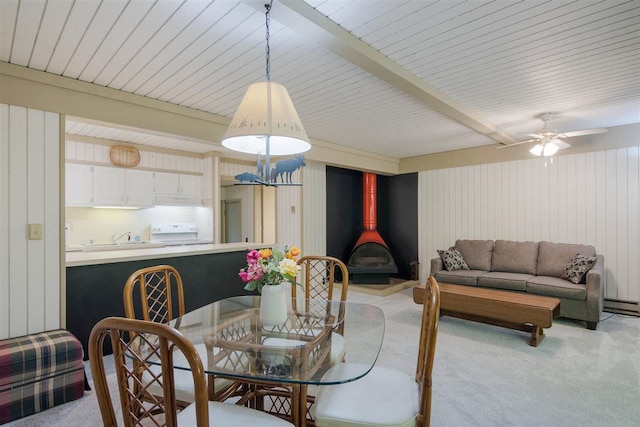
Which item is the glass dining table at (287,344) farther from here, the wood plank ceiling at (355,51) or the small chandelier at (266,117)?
the wood plank ceiling at (355,51)

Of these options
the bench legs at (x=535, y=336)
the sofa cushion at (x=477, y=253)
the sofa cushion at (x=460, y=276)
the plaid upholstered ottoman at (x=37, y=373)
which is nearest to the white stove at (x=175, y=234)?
the plaid upholstered ottoman at (x=37, y=373)

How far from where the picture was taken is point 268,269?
174 centimetres

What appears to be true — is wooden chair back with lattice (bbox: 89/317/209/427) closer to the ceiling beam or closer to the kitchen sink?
the ceiling beam

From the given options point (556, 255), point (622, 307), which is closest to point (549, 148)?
point (556, 255)

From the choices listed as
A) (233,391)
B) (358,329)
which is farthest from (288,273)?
(233,391)

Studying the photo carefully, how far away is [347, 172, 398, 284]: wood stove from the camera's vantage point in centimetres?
571

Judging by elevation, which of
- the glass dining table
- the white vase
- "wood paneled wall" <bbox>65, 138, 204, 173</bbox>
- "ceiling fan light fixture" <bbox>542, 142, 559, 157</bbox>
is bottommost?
the glass dining table

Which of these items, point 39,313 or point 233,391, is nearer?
point 233,391

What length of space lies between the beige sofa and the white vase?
11.5 feet

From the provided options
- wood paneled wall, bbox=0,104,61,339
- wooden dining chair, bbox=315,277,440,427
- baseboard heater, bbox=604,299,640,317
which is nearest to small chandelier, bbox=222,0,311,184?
wooden dining chair, bbox=315,277,440,427

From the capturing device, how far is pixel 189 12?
179 centimetres

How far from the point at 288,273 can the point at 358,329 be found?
538mm

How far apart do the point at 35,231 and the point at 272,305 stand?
2004 mm

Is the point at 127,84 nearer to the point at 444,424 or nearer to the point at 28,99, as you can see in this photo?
the point at 28,99
